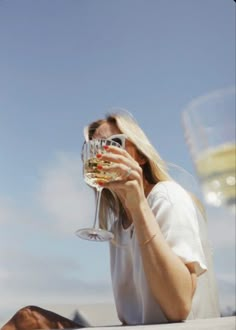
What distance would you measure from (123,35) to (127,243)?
2.54 metres

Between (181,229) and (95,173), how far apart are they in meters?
0.25

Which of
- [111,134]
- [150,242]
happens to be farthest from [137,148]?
[150,242]

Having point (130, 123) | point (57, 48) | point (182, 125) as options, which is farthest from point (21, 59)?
point (182, 125)

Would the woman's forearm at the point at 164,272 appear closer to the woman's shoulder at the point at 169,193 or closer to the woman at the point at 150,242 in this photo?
the woman at the point at 150,242

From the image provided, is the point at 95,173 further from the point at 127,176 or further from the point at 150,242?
the point at 150,242

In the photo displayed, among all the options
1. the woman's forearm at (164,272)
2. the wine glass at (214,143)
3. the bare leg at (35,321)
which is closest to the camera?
the wine glass at (214,143)

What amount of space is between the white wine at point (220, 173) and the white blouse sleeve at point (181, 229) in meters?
0.52

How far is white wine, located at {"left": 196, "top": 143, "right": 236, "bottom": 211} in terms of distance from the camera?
1.06 ft

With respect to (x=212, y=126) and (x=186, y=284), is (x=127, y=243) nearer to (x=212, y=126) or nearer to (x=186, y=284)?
(x=186, y=284)

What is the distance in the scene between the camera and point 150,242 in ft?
2.61

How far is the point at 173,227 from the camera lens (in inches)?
34.9

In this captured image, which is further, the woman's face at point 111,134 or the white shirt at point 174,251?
the woman's face at point 111,134

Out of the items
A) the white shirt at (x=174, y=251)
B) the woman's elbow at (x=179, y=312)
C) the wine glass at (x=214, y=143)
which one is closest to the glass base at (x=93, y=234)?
the white shirt at (x=174, y=251)

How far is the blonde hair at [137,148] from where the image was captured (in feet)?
3.89
